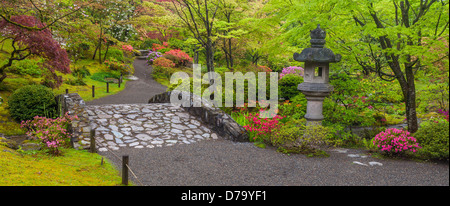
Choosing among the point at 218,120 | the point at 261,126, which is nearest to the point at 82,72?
the point at 218,120

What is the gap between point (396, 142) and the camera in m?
7.16

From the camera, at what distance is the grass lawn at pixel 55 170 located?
566 cm

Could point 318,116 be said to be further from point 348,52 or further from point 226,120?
point 226,120

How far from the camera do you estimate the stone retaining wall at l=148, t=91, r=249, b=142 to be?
941 centimetres

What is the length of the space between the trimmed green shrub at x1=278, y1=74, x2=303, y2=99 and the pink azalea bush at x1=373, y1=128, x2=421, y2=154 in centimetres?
617

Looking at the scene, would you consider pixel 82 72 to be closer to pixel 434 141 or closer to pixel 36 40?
pixel 36 40

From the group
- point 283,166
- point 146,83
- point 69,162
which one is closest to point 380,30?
point 283,166

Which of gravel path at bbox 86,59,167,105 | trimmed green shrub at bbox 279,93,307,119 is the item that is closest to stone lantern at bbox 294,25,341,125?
trimmed green shrub at bbox 279,93,307,119

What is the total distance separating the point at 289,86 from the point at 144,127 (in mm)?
6422

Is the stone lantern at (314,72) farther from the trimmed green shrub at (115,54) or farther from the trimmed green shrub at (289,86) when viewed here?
the trimmed green shrub at (115,54)

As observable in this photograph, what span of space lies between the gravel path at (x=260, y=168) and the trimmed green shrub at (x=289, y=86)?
5188 millimetres

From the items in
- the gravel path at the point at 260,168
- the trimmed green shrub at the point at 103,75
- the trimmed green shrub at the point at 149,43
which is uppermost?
the trimmed green shrub at the point at 149,43

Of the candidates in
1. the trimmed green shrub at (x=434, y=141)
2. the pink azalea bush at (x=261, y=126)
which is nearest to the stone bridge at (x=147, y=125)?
the pink azalea bush at (x=261, y=126)

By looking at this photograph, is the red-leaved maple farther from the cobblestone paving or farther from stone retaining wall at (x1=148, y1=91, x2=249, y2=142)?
stone retaining wall at (x1=148, y1=91, x2=249, y2=142)
